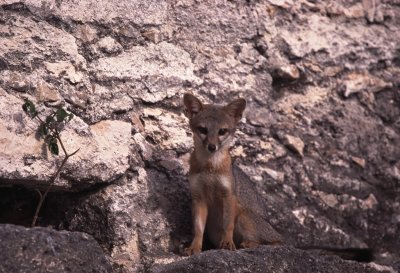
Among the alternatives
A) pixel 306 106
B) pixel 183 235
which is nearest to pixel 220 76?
pixel 306 106

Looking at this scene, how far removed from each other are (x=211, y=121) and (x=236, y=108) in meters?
0.25

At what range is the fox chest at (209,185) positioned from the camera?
19.8ft

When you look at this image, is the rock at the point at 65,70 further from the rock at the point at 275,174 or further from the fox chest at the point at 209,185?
the rock at the point at 275,174

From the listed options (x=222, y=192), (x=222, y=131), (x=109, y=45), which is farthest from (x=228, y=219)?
(x=109, y=45)

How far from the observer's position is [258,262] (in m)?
5.02

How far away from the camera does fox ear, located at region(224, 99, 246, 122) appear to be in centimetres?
626

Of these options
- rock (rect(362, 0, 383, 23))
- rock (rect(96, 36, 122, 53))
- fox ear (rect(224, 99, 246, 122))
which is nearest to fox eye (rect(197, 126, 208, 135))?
fox ear (rect(224, 99, 246, 122))

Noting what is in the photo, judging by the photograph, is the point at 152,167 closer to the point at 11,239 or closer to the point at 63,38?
the point at 63,38

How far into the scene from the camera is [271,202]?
655 centimetres

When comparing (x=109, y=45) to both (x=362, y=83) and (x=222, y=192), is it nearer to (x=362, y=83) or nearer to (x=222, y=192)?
(x=222, y=192)

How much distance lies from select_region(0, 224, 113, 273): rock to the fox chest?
160cm

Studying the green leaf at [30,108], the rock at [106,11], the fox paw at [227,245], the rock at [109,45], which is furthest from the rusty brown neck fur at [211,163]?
the green leaf at [30,108]

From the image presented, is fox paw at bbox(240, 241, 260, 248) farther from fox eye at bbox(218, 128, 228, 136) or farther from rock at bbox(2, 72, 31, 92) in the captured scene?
rock at bbox(2, 72, 31, 92)

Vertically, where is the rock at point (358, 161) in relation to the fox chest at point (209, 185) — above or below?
above
